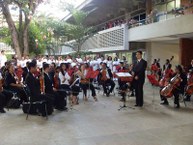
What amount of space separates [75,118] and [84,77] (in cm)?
298

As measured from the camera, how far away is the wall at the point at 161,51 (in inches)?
896

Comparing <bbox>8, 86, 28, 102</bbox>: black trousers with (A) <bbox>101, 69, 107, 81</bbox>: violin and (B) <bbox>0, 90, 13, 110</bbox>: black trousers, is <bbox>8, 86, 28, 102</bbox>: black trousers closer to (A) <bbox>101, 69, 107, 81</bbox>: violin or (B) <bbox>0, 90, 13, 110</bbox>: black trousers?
(B) <bbox>0, 90, 13, 110</bbox>: black trousers

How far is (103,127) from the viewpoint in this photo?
22.2ft

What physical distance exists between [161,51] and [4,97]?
1657cm

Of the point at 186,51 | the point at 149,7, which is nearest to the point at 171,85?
the point at 186,51

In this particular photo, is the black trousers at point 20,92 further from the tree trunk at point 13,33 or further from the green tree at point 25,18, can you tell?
the tree trunk at point 13,33

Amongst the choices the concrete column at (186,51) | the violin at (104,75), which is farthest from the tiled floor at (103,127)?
the concrete column at (186,51)

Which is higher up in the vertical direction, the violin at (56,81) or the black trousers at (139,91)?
the violin at (56,81)

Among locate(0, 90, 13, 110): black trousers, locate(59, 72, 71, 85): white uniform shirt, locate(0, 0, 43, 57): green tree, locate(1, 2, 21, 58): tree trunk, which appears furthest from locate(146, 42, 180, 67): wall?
Answer: locate(0, 90, 13, 110): black trousers

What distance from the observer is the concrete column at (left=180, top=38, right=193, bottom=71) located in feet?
59.2

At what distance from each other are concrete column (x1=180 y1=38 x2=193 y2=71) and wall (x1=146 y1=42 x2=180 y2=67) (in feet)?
14.0

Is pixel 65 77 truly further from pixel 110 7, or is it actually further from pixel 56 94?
pixel 110 7

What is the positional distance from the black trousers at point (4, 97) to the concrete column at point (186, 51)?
12.0m

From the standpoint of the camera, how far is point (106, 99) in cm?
1109
